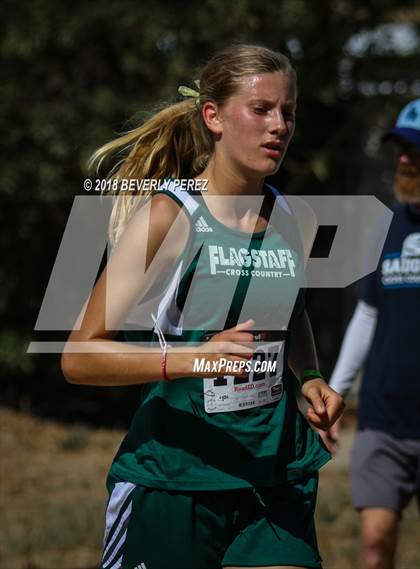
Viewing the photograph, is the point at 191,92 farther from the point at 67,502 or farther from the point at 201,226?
the point at 67,502

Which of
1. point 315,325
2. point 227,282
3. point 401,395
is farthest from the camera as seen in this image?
point 315,325

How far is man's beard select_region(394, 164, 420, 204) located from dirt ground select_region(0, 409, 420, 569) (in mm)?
2117

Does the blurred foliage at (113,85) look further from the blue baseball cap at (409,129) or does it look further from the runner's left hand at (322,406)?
the runner's left hand at (322,406)

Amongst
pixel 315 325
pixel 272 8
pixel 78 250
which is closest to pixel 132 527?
pixel 78 250

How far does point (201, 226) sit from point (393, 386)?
1625 mm

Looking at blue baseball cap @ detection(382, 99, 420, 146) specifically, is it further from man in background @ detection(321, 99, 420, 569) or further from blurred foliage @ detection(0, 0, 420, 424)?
blurred foliage @ detection(0, 0, 420, 424)

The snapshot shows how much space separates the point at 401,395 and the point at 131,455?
5.16 feet

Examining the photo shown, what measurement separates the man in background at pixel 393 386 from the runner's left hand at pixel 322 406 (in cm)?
116

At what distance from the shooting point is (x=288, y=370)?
3160mm

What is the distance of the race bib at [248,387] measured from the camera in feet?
9.71

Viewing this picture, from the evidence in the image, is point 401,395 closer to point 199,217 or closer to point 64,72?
point 199,217

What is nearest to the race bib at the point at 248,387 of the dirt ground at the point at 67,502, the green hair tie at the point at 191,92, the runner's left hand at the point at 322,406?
the runner's left hand at the point at 322,406

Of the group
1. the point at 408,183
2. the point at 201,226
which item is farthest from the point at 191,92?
the point at 408,183

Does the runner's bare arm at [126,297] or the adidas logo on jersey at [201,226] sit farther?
the adidas logo on jersey at [201,226]
